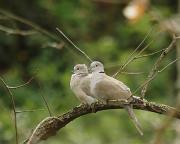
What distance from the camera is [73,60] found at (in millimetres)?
10164

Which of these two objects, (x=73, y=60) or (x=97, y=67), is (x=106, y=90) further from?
(x=73, y=60)

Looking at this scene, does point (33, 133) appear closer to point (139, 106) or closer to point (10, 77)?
point (139, 106)

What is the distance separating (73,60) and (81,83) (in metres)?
4.83

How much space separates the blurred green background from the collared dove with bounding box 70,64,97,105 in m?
3.34

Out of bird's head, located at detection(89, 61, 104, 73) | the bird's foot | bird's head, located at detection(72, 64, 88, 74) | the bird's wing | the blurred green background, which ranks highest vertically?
the blurred green background

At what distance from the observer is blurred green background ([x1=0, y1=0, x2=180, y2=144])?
9.51 meters

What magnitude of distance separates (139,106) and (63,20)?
22.0ft

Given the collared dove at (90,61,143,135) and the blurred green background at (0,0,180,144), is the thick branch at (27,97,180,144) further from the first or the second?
the blurred green background at (0,0,180,144)

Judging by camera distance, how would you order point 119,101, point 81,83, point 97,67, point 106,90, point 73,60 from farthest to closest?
point 73,60, point 81,83, point 97,67, point 106,90, point 119,101

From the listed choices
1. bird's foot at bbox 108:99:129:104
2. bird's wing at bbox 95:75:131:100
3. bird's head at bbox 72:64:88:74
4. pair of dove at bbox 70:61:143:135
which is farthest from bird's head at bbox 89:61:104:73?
bird's head at bbox 72:64:88:74

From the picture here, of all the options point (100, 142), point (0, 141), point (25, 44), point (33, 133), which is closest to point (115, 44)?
point (25, 44)

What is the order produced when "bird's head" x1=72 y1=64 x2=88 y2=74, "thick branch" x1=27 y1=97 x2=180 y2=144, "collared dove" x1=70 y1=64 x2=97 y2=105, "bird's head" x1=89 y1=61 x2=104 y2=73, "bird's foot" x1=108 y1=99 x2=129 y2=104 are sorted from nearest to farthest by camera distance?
1. "bird's foot" x1=108 y1=99 x2=129 y2=104
2. "thick branch" x1=27 y1=97 x2=180 y2=144
3. "bird's head" x1=89 y1=61 x2=104 y2=73
4. "collared dove" x1=70 y1=64 x2=97 y2=105
5. "bird's head" x1=72 y1=64 x2=88 y2=74

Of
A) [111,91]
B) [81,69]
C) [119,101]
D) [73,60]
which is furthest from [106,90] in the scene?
[73,60]

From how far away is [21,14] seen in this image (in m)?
10.5
